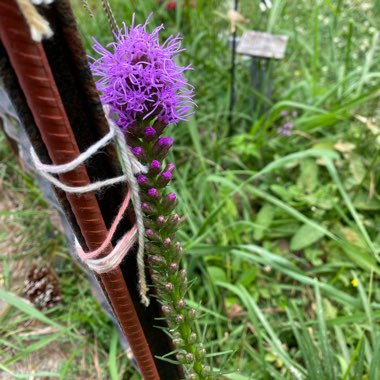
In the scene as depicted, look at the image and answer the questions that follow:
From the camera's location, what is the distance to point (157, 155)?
778 mm

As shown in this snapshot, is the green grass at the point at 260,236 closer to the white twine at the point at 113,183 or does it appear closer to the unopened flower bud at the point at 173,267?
the unopened flower bud at the point at 173,267

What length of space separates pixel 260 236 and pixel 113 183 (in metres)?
1.30

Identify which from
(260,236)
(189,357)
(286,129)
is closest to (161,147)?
(189,357)

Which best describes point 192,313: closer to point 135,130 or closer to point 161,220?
point 161,220

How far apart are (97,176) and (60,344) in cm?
125

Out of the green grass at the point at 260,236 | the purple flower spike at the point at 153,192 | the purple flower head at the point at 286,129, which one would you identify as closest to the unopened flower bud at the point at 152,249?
the purple flower spike at the point at 153,192

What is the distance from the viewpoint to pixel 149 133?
0.74m

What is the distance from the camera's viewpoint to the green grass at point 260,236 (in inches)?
60.8

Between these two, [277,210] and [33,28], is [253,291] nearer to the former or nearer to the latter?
[277,210]

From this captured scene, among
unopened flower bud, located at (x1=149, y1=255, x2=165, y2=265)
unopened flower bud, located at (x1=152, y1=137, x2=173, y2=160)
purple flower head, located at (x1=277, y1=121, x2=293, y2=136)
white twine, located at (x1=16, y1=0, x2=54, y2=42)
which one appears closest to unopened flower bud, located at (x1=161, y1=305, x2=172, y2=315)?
unopened flower bud, located at (x1=149, y1=255, x2=165, y2=265)

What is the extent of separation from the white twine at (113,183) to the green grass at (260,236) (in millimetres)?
419

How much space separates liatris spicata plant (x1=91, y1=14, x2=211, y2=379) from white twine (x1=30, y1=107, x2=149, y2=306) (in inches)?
1.1

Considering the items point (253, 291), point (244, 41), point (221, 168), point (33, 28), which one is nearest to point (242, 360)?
point (253, 291)

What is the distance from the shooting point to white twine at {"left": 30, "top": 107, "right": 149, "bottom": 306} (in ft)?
2.23
